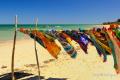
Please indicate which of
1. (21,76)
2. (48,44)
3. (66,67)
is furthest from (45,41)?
(66,67)

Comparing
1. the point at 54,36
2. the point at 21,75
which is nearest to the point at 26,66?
the point at 21,75

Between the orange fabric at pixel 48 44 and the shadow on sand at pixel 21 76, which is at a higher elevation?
the orange fabric at pixel 48 44

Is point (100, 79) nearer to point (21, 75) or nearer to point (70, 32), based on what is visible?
point (70, 32)

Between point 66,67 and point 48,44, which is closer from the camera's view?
point 48,44

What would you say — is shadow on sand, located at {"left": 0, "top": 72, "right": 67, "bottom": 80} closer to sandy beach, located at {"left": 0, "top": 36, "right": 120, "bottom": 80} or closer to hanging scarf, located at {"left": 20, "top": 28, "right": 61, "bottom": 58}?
sandy beach, located at {"left": 0, "top": 36, "right": 120, "bottom": 80}

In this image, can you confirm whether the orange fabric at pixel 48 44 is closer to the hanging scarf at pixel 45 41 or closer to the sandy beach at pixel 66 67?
the hanging scarf at pixel 45 41

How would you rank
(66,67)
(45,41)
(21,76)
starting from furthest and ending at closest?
1. (66,67)
2. (21,76)
3. (45,41)

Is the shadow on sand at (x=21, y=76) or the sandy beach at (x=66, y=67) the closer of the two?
the shadow on sand at (x=21, y=76)

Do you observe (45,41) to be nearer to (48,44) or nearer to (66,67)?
(48,44)

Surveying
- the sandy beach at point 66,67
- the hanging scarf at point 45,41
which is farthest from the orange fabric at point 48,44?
the sandy beach at point 66,67

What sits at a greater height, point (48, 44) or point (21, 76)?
point (48, 44)

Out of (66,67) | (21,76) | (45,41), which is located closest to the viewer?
(45,41)

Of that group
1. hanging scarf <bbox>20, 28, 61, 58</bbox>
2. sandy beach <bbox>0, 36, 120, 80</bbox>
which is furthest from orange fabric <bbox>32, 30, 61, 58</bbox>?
sandy beach <bbox>0, 36, 120, 80</bbox>

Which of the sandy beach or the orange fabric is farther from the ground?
the orange fabric
